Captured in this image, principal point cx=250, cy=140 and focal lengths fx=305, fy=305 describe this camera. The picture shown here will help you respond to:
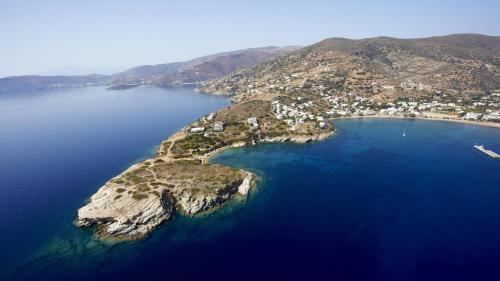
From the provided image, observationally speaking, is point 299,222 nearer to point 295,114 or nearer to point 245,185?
point 245,185

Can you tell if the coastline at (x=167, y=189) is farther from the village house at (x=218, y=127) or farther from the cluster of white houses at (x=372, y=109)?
the cluster of white houses at (x=372, y=109)

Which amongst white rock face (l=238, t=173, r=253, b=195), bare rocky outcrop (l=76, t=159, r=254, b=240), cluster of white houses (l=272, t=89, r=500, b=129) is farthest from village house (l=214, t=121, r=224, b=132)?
white rock face (l=238, t=173, r=253, b=195)

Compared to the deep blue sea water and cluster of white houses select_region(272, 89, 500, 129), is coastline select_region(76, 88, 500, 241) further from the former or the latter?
cluster of white houses select_region(272, 89, 500, 129)

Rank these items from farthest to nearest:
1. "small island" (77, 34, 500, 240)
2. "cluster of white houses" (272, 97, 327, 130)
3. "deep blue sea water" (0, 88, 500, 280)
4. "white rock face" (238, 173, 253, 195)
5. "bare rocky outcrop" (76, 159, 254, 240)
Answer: "cluster of white houses" (272, 97, 327, 130) < "white rock face" (238, 173, 253, 195) < "small island" (77, 34, 500, 240) < "bare rocky outcrop" (76, 159, 254, 240) < "deep blue sea water" (0, 88, 500, 280)

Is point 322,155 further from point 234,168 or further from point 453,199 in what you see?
point 453,199

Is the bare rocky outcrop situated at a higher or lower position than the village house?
lower

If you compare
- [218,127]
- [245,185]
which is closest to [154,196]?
[245,185]

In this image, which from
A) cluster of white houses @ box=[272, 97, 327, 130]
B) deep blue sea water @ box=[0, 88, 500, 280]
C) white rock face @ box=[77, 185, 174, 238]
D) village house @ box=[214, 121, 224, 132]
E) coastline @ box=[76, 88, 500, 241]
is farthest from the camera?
cluster of white houses @ box=[272, 97, 327, 130]
